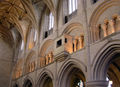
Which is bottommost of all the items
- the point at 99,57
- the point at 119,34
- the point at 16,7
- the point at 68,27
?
the point at 99,57

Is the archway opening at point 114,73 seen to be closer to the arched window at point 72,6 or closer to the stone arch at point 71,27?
the stone arch at point 71,27

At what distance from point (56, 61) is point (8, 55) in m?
10.3

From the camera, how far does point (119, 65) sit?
12266 millimetres

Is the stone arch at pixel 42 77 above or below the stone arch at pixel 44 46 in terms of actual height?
below

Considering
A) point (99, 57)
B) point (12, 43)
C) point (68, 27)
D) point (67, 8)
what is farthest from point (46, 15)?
point (99, 57)

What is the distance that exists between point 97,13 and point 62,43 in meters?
3.05

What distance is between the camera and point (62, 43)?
11656mm

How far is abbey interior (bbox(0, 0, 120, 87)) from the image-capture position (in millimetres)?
9219

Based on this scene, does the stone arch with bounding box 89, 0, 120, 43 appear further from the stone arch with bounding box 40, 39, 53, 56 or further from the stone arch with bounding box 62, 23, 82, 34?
the stone arch with bounding box 40, 39, 53, 56

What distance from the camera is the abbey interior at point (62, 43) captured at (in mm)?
9219

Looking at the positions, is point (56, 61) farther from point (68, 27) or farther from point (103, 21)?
point (103, 21)

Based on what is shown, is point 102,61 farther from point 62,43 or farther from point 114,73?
point 114,73

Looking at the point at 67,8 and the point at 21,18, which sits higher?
the point at 21,18

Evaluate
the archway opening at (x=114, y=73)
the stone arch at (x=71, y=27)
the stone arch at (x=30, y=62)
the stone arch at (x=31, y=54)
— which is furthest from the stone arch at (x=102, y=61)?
the stone arch at (x=31, y=54)
